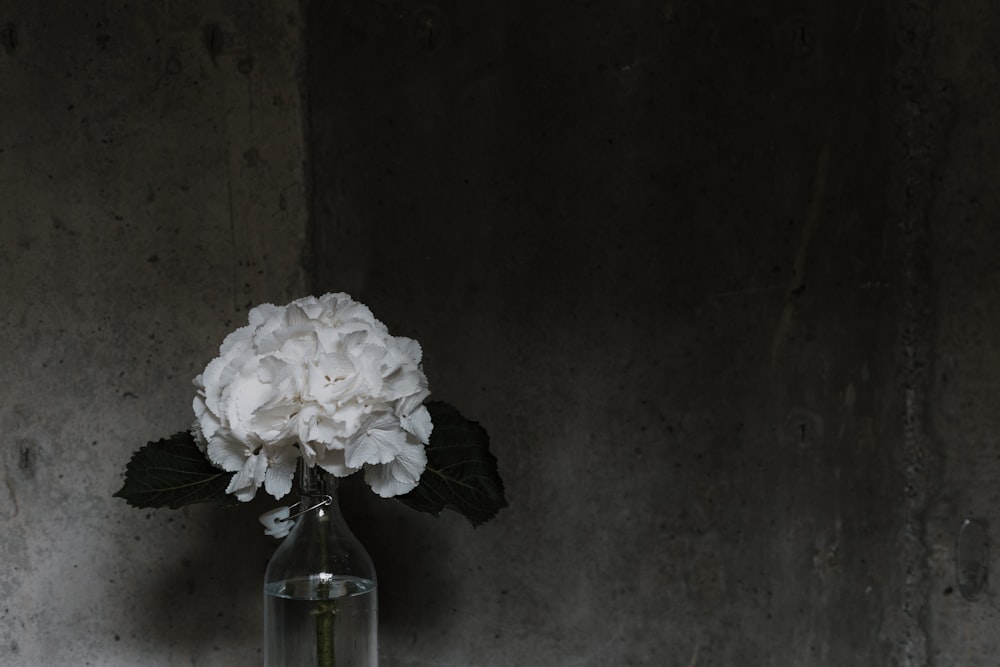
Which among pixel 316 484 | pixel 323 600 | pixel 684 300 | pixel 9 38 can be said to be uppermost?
pixel 9 38

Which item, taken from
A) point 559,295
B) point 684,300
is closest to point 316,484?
point 559,295

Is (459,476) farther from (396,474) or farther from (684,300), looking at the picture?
(684,300)

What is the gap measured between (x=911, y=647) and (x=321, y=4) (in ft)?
4.53

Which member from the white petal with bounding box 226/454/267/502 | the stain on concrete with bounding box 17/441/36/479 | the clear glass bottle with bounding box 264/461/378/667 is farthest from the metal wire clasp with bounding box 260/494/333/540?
the stain on concrete with bounding box 17/441/36/479

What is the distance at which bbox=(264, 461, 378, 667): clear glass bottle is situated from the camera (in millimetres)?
1136

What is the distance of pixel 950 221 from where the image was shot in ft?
4.57

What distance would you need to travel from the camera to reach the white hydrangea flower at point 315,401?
1.00 meters

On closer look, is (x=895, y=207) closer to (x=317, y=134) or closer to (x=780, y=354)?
(x=780, y=354)

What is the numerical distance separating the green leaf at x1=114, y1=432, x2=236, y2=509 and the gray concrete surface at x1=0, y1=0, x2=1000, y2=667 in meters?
0.30

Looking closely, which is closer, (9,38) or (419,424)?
(419,424)

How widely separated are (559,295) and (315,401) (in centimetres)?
57

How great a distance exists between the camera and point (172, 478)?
1.13 metres

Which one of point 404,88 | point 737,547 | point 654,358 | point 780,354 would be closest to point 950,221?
point 780,354

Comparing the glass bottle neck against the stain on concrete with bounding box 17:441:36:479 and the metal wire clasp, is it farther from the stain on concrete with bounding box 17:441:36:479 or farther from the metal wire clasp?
the stain on concrete with bounding box 17:441:36:479
